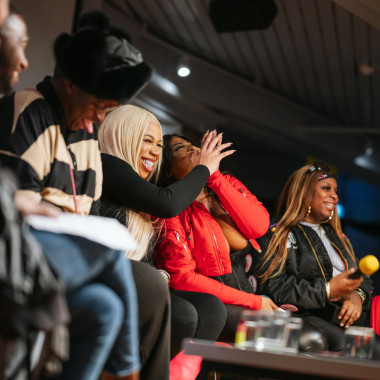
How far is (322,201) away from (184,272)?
110cm

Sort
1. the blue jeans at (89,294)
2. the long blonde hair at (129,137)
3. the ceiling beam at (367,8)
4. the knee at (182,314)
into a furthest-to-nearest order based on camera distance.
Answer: the ceiling beam at (367,8) → the long blonde hair at (129,137) → the knee at (182,314) → the blue jeans at (89,294)

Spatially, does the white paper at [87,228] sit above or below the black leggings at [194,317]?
above

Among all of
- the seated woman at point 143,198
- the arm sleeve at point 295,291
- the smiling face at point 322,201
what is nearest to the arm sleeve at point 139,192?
the seated woman at point 143,198

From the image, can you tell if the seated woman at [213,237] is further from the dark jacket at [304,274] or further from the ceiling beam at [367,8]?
the ceiling beam at [367,8]

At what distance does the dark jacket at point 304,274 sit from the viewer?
271 centimetres

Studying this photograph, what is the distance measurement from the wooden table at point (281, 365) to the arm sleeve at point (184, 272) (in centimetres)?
88

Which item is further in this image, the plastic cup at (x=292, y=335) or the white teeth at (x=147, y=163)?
the white teeth at (x=147, y=163)

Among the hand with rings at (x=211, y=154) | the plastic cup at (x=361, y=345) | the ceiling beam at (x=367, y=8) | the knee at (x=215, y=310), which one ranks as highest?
the ceiling beam at (x=367, y=8)

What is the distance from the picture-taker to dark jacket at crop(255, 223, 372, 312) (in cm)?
271

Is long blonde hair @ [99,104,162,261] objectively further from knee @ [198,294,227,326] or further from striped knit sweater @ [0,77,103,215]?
striped knit sweater @ [0,77,103,215]

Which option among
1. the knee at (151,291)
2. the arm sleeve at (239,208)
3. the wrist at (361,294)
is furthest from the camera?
the wrist at (361,294)

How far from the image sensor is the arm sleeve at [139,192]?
6.66 ft

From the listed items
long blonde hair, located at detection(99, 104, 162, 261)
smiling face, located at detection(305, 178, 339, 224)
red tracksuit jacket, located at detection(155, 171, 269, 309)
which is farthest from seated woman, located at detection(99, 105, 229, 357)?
smiling face, located at detection(305, 178, 339, 224)

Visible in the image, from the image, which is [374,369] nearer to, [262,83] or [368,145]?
[262,83]
